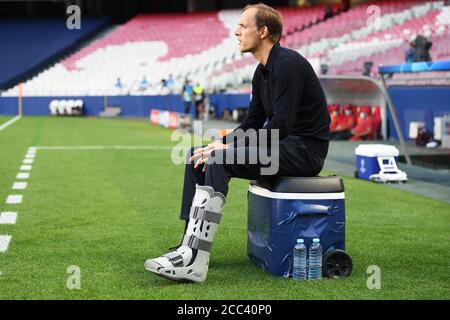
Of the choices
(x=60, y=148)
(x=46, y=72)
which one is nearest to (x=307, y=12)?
(x=46, y=72)

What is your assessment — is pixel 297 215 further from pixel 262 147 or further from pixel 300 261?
pixel 262 147

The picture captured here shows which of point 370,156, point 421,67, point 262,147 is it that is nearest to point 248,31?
point 262,147

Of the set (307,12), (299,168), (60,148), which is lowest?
(60,148)

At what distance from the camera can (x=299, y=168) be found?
17.0 feet

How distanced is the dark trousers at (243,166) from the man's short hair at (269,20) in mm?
655

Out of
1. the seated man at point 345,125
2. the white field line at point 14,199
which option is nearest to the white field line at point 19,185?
the white field line at point 14,199

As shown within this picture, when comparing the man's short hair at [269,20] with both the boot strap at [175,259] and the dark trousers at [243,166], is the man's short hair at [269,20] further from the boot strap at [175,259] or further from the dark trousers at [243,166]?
the boot strap at [175,259]

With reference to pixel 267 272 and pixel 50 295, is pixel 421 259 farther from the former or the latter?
pixel 50 295

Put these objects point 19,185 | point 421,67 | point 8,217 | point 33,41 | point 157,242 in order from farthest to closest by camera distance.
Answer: point 33,41, point 421,67, point 19,185, point 8,217, point 157,242

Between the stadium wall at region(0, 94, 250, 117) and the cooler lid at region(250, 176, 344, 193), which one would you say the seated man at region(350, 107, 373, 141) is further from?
the stadium wall at region(0, 94, 250, 117)

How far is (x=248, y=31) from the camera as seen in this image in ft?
17.1

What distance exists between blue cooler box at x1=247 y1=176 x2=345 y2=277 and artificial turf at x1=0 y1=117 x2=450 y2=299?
0.57 ft

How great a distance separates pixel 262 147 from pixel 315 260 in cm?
75
